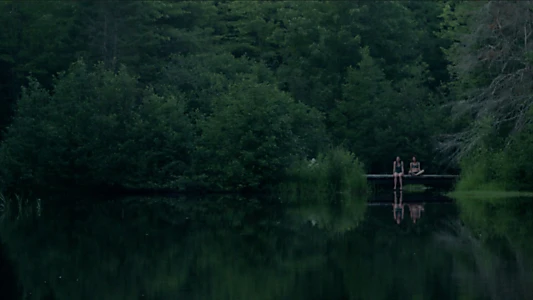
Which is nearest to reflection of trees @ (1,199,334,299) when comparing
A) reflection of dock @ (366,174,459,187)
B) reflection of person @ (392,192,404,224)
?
reflection of person @ (392,192,404,224)

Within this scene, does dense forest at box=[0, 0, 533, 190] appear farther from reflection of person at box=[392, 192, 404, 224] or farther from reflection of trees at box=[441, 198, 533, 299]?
reflection of trees at box=[441, 198, 533, 299]

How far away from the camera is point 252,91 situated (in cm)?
3459

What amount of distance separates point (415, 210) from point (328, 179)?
8.58 metres

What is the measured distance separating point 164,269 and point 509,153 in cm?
1992

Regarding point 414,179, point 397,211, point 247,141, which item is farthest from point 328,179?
point 397,211

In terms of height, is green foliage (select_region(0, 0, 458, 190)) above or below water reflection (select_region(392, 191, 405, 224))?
above

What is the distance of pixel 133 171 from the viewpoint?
35.3m

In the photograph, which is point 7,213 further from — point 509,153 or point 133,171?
point 509,153

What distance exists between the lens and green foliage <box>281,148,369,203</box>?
32125 millimetres

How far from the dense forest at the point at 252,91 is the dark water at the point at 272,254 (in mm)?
8602

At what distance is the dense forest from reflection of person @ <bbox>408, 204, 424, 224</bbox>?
592 cm

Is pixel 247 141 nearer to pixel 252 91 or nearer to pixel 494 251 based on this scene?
pixel 252 91

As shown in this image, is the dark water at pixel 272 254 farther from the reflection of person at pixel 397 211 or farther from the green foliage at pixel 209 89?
the green foliage at pixel 209 89

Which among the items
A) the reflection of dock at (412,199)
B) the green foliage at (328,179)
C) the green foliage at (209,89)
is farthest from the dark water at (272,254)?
the green foliage at (209,89)
